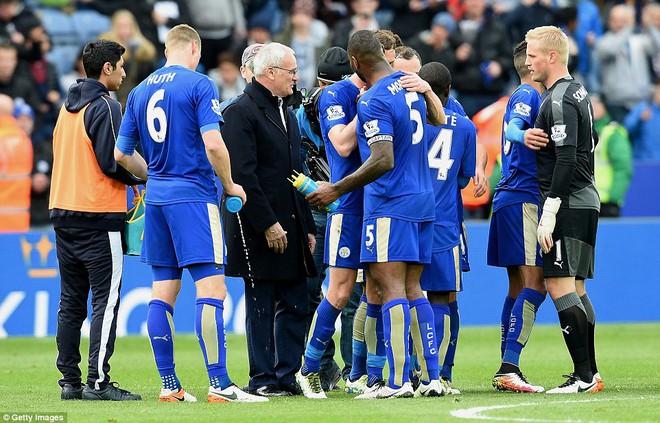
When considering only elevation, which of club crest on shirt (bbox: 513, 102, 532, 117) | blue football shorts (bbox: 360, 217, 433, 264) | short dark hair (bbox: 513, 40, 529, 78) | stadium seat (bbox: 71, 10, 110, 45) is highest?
stadium seat (bbox: 71, 10, 110, 45)

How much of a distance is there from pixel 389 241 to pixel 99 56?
2697mm

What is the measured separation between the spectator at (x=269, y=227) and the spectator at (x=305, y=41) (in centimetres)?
978

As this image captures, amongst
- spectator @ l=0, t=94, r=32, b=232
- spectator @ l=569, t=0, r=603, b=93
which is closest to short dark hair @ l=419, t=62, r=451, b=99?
spectator @ l=0, t=94, r=32, b=232

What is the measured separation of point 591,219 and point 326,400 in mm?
2416

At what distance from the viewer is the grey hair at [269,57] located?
965 centimetres

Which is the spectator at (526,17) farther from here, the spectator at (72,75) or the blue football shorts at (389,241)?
the blue football shorts at (389,241)

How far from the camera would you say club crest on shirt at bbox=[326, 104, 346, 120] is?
30.7 ft

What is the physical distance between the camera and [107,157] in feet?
31.5

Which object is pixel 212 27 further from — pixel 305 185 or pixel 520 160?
pixel 305 185

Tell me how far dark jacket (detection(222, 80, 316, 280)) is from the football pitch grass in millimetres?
1080

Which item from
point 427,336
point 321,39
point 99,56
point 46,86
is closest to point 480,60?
point 321,39

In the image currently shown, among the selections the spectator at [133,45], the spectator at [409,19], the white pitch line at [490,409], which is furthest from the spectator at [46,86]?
the white pitch line at [490,409]

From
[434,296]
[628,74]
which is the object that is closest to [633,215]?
[628,74]

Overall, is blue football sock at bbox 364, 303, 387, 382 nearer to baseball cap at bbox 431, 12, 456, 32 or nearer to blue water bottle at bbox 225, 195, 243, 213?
blue water bottle at bbox 225, 195, 243, 213
